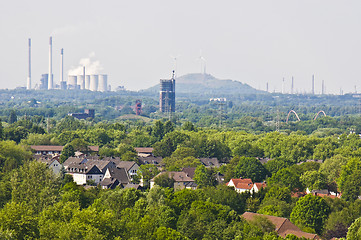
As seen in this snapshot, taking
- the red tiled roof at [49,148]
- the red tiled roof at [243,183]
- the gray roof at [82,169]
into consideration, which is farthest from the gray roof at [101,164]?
→ the red tiled roof at [243,183]

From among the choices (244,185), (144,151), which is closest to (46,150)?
(144,151)

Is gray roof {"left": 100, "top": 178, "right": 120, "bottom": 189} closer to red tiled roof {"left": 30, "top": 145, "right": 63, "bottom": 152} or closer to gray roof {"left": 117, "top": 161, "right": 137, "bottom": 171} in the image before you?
gray roof {"left": 117, "top": 161, "right": 137, "bottom": 171}

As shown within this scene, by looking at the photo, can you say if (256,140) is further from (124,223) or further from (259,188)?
(124,223)

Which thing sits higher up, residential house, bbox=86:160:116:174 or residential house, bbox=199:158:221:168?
residential house, bbox=86:160:116:174

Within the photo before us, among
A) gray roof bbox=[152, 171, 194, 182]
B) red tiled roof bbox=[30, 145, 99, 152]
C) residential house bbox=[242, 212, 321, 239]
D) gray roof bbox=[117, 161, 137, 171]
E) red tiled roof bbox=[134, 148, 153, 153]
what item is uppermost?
red tiled roof bbox=[30, 145, 99, 152]

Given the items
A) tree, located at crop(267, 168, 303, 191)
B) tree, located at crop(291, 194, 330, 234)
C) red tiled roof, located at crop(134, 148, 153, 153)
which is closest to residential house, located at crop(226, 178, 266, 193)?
tree, located at crop(267, 168, 303, 191)

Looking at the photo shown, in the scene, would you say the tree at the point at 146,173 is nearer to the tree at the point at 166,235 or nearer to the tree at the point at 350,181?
the tree at the point at 350,181
